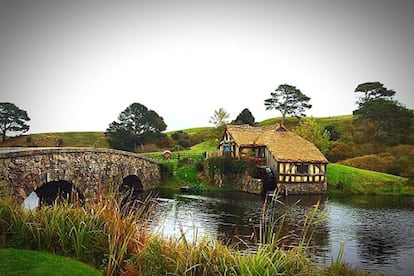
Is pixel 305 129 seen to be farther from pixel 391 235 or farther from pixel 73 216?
pixel 73 216

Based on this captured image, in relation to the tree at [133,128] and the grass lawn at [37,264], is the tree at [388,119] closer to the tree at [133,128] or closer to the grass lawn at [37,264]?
the tree at [133,128]

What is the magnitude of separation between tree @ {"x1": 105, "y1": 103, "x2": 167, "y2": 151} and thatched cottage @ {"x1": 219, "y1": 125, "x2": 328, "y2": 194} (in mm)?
17801

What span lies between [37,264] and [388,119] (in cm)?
5834

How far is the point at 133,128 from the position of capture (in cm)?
5638

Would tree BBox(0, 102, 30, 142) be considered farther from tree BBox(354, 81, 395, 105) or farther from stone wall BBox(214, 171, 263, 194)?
tree BBox(354, 81, 395, 105)

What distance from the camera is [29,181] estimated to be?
19.5m

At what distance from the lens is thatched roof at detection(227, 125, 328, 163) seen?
36159mm

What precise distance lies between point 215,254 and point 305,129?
40100mm

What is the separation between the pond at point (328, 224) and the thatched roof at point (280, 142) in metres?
4.37

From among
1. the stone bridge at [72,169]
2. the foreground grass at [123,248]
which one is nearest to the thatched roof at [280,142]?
the stone bridge at [72,169]

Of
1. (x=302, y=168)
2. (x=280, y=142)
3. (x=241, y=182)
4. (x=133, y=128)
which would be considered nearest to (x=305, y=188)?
(x=302, y=168)

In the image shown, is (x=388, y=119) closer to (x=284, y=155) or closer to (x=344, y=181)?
(x=344, y=181)

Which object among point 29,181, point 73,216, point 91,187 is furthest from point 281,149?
point 73,216

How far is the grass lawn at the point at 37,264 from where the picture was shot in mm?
7773
